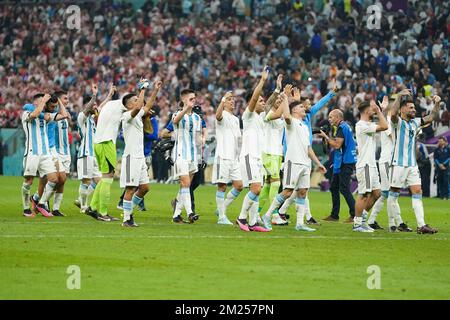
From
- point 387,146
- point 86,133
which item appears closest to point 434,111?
point 387,146

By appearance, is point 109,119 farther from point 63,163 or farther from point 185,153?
point 63,163

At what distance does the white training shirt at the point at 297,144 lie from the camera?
64.8 ft

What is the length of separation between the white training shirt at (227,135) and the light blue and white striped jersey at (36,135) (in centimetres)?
358

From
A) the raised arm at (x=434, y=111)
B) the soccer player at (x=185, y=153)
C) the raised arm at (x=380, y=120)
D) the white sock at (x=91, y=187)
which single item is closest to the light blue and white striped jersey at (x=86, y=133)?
the white sock at (x=91, y=187)

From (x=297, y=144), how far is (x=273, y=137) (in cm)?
204

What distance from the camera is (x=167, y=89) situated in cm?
4372

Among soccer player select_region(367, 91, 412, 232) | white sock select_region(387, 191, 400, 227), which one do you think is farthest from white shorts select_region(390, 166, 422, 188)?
soccer player select_region(367, 91, 412, 232)

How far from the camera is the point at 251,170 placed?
1959cm

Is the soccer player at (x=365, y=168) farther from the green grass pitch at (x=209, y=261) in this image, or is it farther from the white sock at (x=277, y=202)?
Result: the white sock at (x=277, y=202)

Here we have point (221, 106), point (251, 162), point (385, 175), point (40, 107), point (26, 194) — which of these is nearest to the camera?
point (251, 162)

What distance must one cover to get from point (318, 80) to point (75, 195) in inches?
510

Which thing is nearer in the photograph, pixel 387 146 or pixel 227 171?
pixel 227 171
